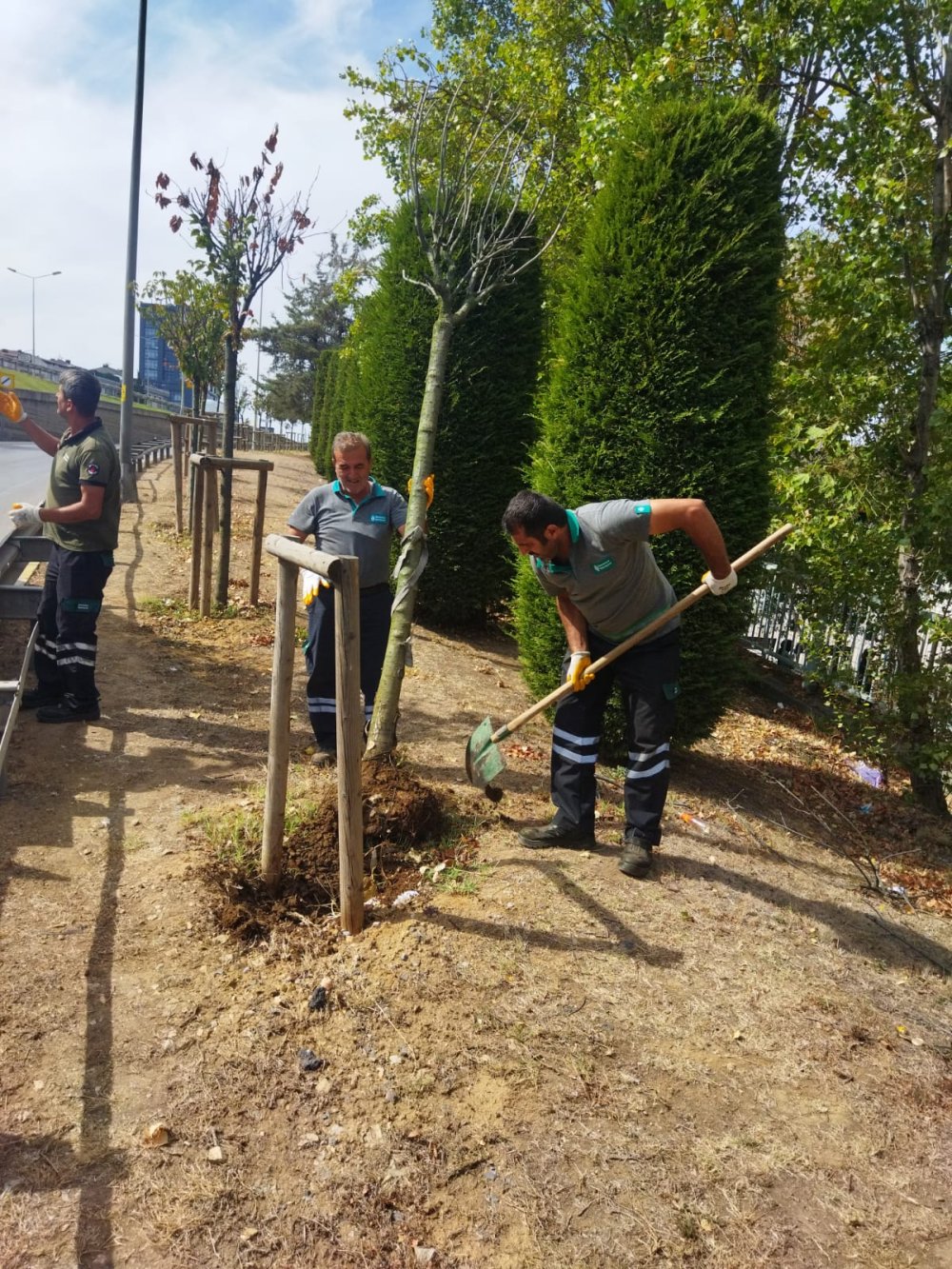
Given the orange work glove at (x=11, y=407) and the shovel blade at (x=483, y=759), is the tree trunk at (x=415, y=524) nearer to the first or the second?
the shovel blade at (x=483, y=759)

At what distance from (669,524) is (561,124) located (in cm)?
1103

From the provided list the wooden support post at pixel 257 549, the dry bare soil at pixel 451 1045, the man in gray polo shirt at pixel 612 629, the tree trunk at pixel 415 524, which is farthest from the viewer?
the wooden support post at pixel 257 549

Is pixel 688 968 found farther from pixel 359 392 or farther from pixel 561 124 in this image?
pixel 561 124

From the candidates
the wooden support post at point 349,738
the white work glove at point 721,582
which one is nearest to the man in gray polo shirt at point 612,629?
the white work glove at point 721,582

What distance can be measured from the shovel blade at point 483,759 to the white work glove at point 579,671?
52 cm

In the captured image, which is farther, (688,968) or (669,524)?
(669,524)

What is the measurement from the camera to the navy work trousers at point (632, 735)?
3.90 m

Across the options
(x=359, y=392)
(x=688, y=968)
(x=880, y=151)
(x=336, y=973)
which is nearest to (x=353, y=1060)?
(x=336, y=973)

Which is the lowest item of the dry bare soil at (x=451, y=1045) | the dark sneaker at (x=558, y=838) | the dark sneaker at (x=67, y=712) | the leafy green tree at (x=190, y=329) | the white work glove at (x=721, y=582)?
the dry bare soil at (x=451, y=1045)

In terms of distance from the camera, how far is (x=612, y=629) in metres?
3.93

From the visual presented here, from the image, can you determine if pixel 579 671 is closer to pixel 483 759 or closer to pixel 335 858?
pixel 483 759

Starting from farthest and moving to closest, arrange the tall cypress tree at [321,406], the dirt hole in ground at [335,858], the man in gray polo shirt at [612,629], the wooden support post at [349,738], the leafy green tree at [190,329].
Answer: the tall cypress tree at [321,406], the leafy green tree at [190,329], the man in gray polo shirt at [612,629], the dirt hole in ground at [335,858], the wooden support post at [349,738]

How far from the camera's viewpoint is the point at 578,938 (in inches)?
133

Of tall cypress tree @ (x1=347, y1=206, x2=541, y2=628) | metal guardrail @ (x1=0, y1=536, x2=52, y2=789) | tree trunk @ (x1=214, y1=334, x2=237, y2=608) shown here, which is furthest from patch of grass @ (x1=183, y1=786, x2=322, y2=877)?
tall cypress tree @ (x1=347, y1=206, x2=541, y2=628)
